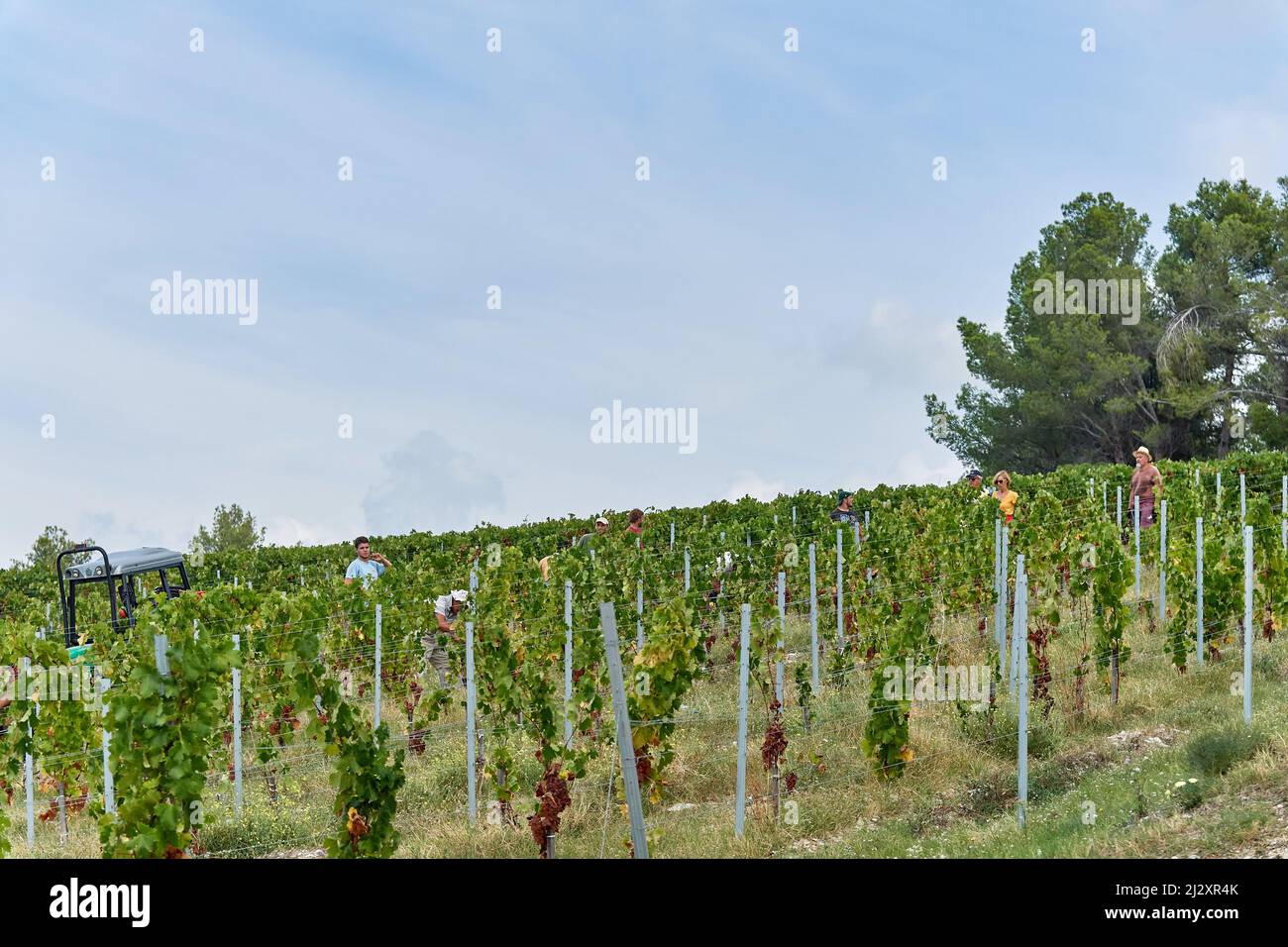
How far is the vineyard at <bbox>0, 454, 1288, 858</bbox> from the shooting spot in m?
7.17

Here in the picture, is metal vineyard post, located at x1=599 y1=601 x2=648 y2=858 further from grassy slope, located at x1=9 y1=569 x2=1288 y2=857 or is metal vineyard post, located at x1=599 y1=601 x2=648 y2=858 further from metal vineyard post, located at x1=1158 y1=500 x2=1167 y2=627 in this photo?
metal vineyard post, located at x1=1158 y1=500 x2=1167 y2=627

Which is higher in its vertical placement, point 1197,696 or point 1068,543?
point 1068,543

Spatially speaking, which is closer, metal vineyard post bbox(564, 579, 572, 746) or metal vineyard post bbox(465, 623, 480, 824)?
metal vineyard post bbox(465, 623, 480, 824)

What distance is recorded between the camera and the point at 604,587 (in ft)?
45.8

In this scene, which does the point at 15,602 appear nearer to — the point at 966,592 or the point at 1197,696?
the point at 966,592

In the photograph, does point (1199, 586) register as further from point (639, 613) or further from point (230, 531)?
point (230, 531)

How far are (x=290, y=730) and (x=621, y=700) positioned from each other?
6323 mm

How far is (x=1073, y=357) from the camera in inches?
1543

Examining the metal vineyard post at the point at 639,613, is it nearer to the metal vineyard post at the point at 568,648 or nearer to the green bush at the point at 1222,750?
the metal vineyard post at the point at 568,648

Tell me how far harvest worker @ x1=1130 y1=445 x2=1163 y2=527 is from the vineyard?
868mm

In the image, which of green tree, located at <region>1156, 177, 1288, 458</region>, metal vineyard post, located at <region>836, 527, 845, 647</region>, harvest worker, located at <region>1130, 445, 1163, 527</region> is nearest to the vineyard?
metal vineyard post, located at <region>836, 527, 845, 647</region>

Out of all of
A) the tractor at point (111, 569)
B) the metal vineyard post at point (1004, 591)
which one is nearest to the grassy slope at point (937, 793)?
the metal vineyard post at point (1004, 591)

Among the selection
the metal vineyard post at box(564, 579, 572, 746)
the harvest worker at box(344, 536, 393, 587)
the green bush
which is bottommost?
the green bush
